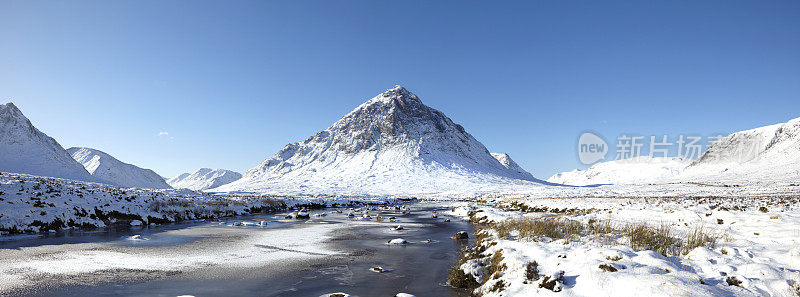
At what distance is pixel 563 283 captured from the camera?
721cm

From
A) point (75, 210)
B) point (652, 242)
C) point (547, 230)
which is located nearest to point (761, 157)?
point (547, 230)

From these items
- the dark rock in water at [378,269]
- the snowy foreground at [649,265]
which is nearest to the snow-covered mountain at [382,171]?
the dark rock in water at [378,269]

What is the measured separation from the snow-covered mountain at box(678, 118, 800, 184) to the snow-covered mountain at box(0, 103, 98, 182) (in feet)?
772

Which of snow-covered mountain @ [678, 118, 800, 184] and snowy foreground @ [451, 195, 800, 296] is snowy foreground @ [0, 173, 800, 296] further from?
snow-covered mountain @ [678, 118, 800, 184]

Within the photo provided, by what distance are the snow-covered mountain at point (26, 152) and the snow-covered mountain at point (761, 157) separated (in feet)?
772

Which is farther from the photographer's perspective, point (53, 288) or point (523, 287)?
point (53, 288)

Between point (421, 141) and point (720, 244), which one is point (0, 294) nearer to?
point (720, 244)

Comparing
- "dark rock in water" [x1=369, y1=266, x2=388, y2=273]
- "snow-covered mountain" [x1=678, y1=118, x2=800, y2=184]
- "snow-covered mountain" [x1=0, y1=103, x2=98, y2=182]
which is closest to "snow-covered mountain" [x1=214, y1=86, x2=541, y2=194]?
"snow-covered mountain" [x1=0, y1=103, x2=98, y2=182]

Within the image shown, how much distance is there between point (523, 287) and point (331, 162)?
7262 inches

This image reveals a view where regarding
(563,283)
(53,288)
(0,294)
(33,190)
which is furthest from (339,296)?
(33,190)

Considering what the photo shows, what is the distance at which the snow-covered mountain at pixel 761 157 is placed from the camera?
5492 inches

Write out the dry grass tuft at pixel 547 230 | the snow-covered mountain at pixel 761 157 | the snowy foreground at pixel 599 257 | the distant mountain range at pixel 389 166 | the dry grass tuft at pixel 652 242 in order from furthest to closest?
the snow-covered mountain at pixel 761 157 < the distant mountain range at pixel 389 166 < the dry grass tuft at pixel 547 230 < the dry grass tuft at pixel 652 242 < the snowy foreground at pixel 599 257

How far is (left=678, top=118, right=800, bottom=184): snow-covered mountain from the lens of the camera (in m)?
140

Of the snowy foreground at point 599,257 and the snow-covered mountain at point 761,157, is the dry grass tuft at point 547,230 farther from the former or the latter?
the snow-covered mountain at point 761,157
